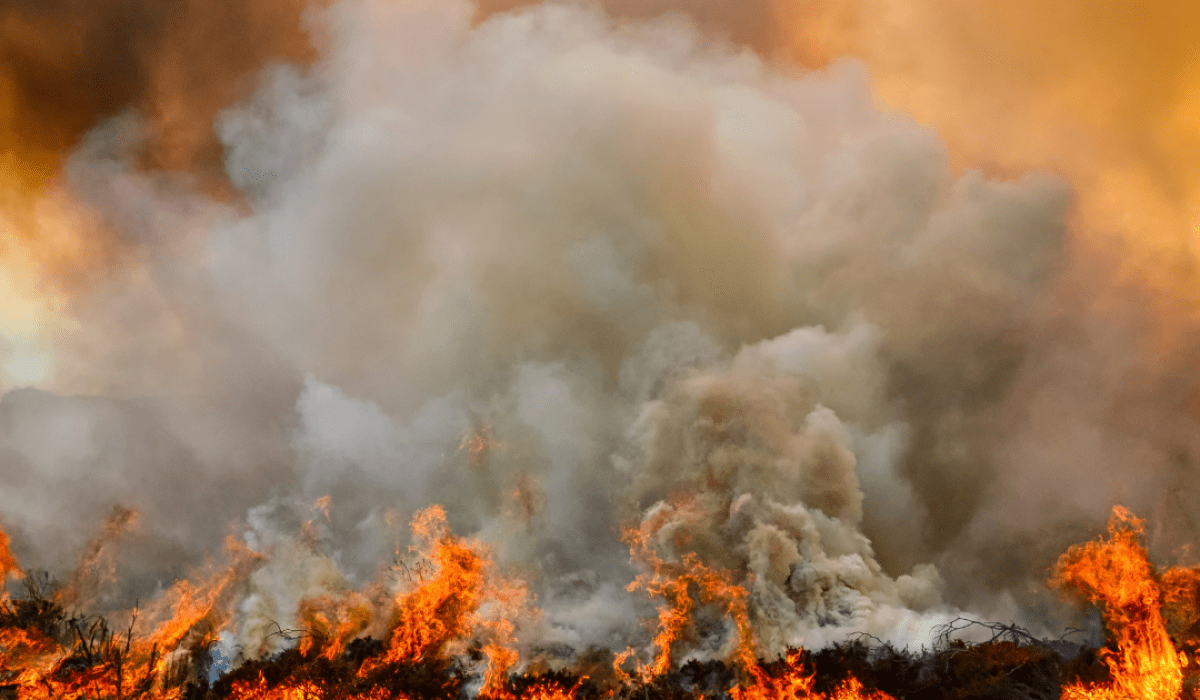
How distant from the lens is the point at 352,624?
68.5 m

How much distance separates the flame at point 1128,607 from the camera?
37.2m

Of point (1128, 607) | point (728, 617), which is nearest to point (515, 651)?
point (728, 617)

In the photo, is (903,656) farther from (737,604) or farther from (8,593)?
(8,593)

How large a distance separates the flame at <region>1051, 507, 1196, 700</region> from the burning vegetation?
95 mm

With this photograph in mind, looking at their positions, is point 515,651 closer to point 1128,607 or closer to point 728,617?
point 728,617

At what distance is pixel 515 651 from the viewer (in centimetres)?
6112

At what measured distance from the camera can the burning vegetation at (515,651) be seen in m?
40.1

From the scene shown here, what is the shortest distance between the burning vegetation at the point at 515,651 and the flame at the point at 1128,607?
95 millimetres

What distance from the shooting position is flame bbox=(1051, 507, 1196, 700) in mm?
37250

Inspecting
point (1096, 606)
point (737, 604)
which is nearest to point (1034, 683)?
point (1096, 606)

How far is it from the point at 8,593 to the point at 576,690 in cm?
6136

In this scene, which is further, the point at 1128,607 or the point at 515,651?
the point at 515,651

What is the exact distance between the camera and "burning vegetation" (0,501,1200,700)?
4006 centimetres

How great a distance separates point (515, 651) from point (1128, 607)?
150 ft
